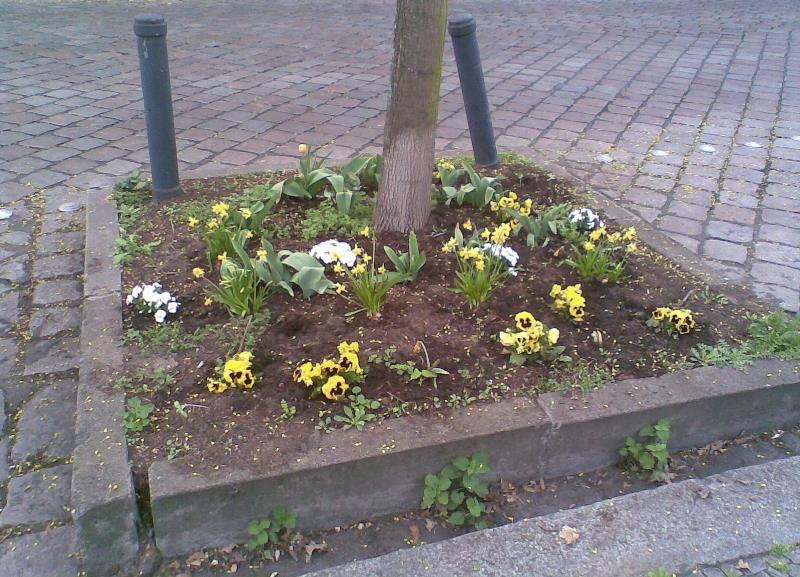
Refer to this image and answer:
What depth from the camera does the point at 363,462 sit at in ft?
7.34

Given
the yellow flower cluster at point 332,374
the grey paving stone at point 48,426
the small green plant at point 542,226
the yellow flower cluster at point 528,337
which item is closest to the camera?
the yellow flower cluster at point 332,374

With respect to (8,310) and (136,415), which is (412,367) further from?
(8,310)

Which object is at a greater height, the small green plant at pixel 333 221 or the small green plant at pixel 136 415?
the small green plant at pixel 333 221

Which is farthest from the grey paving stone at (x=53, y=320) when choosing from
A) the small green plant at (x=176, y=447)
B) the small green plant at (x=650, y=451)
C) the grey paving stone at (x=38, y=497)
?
the small green plant at (x=650, y=451)

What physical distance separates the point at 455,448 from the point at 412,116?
165 cm

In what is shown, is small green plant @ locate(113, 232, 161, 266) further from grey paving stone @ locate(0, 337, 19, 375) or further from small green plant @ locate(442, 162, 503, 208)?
small green plant @ locate(442, 162, 503, 208)

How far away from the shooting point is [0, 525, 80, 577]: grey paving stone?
7.04ft

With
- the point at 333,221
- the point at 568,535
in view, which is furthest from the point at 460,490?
the point at 333,221

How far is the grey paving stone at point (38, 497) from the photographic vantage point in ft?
7.59

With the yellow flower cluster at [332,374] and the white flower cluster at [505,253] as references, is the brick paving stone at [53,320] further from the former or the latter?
the white flower cluster at [505,253]

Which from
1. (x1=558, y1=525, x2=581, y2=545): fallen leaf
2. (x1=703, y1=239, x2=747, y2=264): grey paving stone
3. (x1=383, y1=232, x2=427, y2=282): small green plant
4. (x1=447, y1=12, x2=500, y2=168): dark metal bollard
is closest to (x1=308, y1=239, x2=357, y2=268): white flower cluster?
(x1=383, y1=232, x2=427, y2=282): small green plant

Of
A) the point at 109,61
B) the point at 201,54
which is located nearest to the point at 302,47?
the point at 201,54

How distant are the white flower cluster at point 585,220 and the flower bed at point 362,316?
0.05ft

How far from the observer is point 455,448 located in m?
2.33
